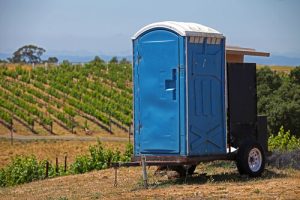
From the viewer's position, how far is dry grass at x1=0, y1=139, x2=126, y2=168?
111 feet

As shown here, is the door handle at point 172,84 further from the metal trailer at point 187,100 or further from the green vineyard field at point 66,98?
the green vineyard field at point 66,98

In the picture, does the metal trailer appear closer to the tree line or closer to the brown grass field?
the brown grass field

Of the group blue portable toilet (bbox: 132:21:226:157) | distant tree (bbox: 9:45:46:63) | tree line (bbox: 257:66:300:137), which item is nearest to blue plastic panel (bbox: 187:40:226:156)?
blue portable toilet (bbox: 132:21:226:157)

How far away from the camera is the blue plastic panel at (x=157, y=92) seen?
12508 mm

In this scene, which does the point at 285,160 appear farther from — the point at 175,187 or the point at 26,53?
the point at 26,53

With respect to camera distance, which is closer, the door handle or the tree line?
the door handle

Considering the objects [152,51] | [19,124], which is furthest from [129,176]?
[19,124]

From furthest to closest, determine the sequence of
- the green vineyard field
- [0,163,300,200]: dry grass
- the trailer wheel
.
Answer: the green vineyard field, the trailer wheel, [0,163,300,200]: dry grass

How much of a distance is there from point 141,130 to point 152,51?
56.4 inches

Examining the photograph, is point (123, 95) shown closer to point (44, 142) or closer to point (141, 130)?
point (44, 142)

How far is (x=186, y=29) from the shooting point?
12.4 metres

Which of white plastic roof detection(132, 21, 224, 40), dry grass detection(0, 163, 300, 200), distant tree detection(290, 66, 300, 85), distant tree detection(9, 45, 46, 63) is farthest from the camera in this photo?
distant tree detection(9, 45, 46, 63)

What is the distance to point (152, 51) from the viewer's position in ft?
41.8

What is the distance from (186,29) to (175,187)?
105 inches
